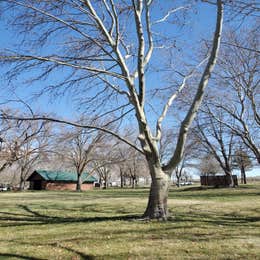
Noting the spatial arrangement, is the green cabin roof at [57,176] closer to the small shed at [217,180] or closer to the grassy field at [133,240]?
the small shed at [217,180]

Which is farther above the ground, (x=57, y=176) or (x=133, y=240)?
(x=57, y=176)

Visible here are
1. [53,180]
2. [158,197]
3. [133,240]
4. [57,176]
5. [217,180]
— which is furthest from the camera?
[57,176]

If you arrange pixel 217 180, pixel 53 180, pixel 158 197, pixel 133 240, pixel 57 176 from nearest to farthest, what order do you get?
1. pixel 133 240
2. pixel 158 197
3. pixel 217 180
4. pixel 53 180
5. pixel 57 176

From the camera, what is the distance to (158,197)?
8.77 metres

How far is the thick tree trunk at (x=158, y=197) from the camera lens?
8742 millimetres

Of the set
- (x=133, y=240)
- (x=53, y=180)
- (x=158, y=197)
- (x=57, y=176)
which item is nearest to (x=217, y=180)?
(x=53, y=180)

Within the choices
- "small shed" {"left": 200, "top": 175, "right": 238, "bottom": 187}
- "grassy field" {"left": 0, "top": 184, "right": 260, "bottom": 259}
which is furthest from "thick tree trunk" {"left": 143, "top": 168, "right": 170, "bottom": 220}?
"small shed" {"left": 200, "top": 175, "right": 238, "bottom": 187}

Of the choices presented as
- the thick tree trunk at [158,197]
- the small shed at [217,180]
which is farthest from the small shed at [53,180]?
the thick tree trunk at [158,197]

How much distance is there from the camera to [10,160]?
17656 mm

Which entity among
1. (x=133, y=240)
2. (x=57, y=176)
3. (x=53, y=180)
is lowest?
(x=133, y=240)

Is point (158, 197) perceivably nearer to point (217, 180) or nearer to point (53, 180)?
point (217, 180)

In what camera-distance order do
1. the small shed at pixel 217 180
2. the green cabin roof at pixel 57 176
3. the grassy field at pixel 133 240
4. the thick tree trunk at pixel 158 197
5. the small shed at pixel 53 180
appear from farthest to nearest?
the green cabin roof at pixel 57 176 → the small shed at pixel 53 180 → the small shed at pixel 217 180 → the thick tree trunk at pixel 158 197 → the grassy field at pixel 133 240

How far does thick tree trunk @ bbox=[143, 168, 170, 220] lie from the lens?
8.74 metres

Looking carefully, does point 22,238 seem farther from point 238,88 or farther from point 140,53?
point 238,88
